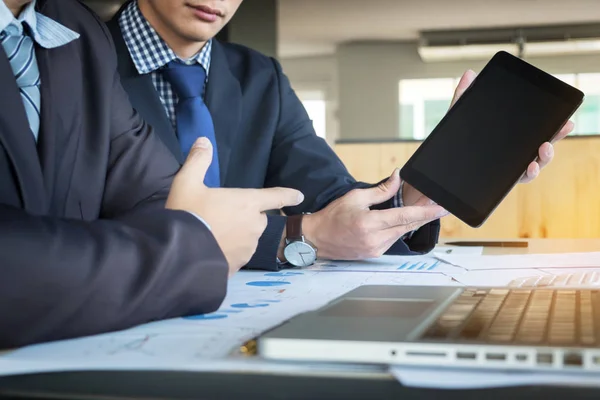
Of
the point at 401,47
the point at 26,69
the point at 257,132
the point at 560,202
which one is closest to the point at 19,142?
the point at 26,69

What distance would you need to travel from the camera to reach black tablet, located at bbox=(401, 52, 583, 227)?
3.72ft

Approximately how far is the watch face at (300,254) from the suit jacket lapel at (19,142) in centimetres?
44

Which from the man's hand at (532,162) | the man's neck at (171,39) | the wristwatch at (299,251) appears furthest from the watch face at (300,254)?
the man's neck at (171,39)

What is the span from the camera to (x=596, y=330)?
1.67 ft

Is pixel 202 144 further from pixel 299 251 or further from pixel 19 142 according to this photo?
pixel 299 251

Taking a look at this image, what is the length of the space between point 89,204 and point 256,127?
0.71 m

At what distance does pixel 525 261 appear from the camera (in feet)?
4.09

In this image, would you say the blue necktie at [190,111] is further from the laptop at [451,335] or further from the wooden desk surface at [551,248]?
the laptop at [451,335]

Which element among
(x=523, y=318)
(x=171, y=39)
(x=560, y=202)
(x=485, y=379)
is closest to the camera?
(x=485, y=379)

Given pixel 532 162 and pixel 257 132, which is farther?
pixel 257 132

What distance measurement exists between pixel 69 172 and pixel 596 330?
0.74m

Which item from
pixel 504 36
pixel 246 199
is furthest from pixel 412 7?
pixel 246 199

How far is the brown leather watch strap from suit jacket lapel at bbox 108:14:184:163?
291 millimetres

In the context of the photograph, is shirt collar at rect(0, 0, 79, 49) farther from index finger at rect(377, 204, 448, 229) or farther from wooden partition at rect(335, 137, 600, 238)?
wooden partition at rect(335, 137, 600, 238)
